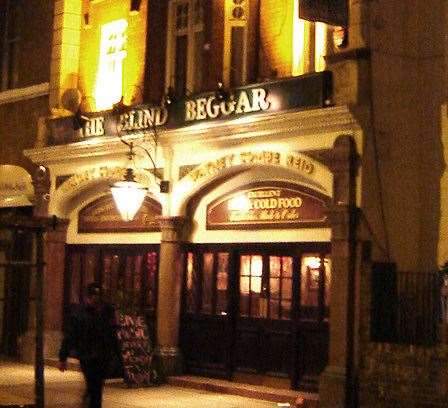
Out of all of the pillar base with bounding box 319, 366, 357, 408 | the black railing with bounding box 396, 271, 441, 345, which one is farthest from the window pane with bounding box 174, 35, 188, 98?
the pillar base with bounding box 319, 366, 357, 408

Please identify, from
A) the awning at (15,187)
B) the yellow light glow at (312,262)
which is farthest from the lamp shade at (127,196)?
the awning at (15,187)

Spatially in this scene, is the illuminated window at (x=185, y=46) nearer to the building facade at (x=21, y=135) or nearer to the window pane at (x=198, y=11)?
the window pane at (x=198, y=11)

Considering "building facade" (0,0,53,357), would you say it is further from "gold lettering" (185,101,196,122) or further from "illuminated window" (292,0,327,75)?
"illuminated window" (292,0,327,75)

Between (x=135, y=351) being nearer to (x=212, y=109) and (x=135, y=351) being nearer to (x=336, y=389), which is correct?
(x=336, y=389)

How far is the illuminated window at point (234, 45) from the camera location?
52.5ft

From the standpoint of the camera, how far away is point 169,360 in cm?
1628

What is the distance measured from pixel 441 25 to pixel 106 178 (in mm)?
6709

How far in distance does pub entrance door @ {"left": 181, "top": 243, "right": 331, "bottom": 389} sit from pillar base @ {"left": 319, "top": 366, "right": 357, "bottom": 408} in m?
0.91

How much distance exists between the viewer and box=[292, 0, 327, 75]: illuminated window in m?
15.0

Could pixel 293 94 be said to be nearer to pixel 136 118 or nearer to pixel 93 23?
pixel 136 118

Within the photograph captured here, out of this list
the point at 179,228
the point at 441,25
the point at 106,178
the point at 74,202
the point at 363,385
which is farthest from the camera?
the point at 74,202

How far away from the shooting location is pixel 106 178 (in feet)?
58.3

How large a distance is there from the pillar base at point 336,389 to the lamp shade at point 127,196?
14.5 ft

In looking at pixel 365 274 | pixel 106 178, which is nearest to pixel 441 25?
pixel 365 274
